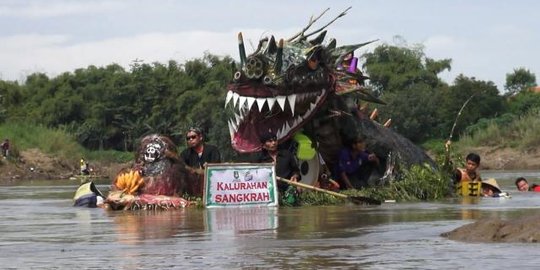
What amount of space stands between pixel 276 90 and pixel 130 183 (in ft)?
10.1

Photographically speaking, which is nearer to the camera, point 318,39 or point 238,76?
point 238,76

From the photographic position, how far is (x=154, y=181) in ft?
65.3

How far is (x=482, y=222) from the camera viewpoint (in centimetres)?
1258

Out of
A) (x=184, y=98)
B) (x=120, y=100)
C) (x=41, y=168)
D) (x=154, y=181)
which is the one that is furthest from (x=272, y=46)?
(x=120, y=100)

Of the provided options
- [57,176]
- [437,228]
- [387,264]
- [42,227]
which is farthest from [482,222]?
[57,176]

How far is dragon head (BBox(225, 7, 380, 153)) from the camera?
69.1 feet

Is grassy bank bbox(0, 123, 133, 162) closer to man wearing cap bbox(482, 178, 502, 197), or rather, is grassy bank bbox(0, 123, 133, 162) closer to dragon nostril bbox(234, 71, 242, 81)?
man wearing cap bbox(482, 178, 502, 197)

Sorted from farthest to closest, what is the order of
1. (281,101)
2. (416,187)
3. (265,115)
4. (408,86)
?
(408,86) → (416,187) → (265,115) → (281,101)

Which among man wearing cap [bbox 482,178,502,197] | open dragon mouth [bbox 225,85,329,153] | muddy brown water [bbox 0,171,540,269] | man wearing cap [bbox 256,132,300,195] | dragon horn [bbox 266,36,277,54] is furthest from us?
man wearing cap [bbox 482,178,502,197]

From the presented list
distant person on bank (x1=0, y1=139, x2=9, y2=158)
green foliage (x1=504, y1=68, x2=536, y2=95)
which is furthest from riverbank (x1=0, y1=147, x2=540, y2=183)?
green foliage (x1=504, y1=68, x2=536, y2=95)

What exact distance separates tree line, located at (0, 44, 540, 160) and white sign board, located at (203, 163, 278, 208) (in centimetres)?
5042

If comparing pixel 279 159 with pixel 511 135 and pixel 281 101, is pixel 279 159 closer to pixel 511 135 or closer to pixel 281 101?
pixel 281 101

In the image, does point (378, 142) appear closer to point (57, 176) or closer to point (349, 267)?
point (349, 267)

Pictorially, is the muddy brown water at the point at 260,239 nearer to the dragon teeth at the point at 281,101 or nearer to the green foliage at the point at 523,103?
the dragon teeth at the point at 281,101
